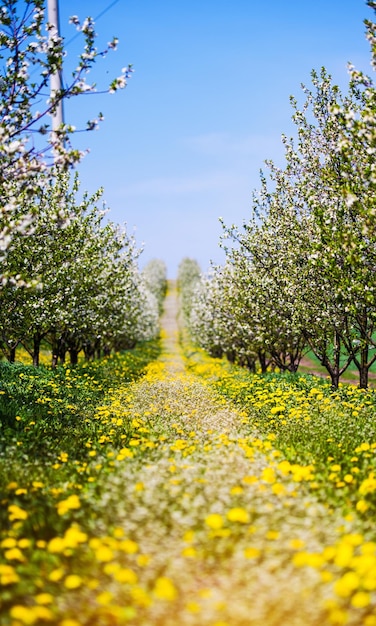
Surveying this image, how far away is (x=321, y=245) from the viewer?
44.8ft

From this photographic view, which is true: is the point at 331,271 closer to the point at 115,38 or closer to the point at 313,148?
the point at 313,148

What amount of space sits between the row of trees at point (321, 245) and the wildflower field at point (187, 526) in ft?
14.5

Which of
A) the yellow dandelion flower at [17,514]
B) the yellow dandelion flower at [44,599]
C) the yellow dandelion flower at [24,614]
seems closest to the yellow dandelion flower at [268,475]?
the yellow dandelion flower at [17,514]

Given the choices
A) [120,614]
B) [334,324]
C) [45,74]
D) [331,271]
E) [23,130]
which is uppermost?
[45,74]

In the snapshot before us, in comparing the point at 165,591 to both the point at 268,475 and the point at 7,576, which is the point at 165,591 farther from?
the point at 268,475

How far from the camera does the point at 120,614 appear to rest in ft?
14.0

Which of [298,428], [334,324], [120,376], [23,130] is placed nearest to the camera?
[23,130]

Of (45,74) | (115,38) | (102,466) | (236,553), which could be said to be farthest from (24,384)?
(236,553)

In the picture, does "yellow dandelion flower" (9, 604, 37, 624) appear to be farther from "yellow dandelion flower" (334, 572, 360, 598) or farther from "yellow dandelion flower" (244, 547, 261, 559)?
"yellow dandelion flower" (334, 572, 360, 598)

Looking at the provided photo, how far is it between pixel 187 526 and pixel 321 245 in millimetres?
9804

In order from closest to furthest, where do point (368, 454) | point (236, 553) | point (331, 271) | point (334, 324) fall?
point (236, 553)
point (368, 454)
point (331, 271)
point (334, 324)

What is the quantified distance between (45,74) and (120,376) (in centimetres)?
1468

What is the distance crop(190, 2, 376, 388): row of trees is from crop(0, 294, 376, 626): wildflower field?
4.41 meters

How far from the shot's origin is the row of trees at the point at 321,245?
11.5m
